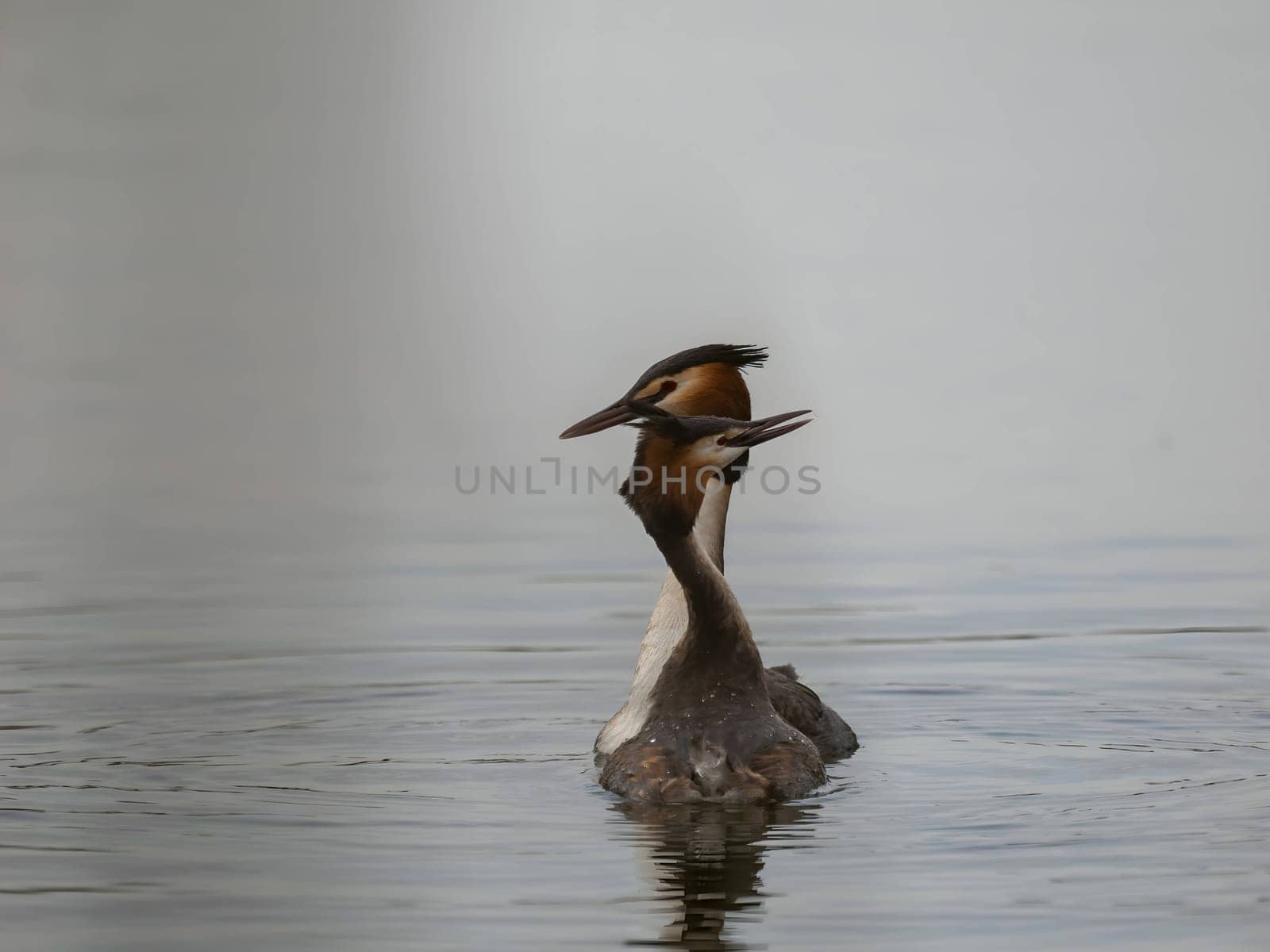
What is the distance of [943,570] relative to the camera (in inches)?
487

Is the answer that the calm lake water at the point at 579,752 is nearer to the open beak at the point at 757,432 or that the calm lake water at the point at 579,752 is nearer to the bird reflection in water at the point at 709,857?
the bird reflection in water at the point at 709,857

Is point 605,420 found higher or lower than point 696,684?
higher

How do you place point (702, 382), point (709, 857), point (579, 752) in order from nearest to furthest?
point (709, 857)
point (579, 752)
point (702, 382)

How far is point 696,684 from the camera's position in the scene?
7.76 metres

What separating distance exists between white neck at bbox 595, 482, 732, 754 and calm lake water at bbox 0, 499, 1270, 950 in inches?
7.7

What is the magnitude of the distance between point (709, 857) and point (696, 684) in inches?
43.8

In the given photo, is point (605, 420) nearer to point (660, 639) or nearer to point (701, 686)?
point (660, 639)

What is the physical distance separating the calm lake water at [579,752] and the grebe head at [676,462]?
3.06 feet

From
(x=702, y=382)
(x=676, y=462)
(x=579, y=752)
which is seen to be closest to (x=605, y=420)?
(x=676, y=462)

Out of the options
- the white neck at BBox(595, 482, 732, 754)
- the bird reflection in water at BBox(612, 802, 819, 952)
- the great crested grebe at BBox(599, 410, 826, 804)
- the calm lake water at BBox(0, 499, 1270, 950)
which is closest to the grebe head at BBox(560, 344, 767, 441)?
the white neck at BBox(595, 482, 732, 754)

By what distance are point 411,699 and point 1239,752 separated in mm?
3218

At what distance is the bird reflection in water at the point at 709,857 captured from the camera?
605cm

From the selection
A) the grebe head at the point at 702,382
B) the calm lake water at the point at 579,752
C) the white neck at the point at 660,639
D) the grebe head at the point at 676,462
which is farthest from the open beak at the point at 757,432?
the calm lake water at the point at 579,752

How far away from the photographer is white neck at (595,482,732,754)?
811 cm
